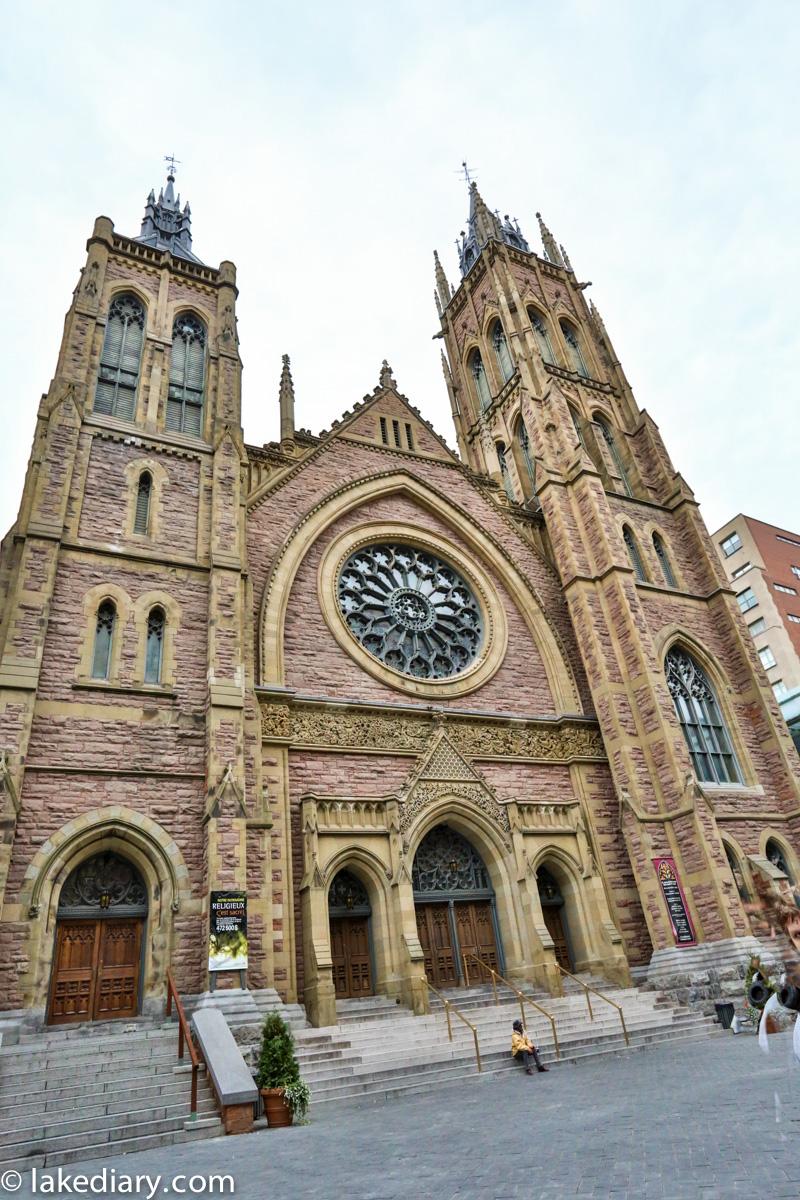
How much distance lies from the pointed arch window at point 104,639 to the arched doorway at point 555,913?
11.4 m

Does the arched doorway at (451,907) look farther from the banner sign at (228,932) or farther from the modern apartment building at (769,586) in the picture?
the modern apartment building at (769,586)

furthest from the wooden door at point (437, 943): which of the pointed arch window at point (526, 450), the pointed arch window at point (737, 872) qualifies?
the pointed arch window at point (526, 450)

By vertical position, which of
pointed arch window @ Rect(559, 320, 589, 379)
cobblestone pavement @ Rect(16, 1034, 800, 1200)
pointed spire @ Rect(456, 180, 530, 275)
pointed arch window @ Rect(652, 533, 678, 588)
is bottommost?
cobblestone pavement @ Rect(16, 1034, 800, 1200)

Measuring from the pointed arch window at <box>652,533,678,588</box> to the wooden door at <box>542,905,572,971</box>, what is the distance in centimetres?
1165

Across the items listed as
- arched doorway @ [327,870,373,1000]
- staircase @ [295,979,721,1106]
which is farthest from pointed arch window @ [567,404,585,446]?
staircase @ [295,979,721,1106]

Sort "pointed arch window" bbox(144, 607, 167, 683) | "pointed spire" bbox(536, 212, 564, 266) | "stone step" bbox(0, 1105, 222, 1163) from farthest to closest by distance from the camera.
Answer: "pointed spire" bbox(536, 212, 564, 266) < "pointed arch window" bbox(144, 607, 167, 683) < "stone step" bbox(0, 1105, 222, 1163)

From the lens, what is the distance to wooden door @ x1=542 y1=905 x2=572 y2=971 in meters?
17.6

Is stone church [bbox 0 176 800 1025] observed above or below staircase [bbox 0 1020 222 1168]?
above

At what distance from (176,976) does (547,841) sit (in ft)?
30.6

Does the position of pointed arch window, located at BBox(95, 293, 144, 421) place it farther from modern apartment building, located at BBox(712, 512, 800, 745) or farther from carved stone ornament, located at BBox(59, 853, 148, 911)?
modern apartment building, located at BBox(712, 512, 800, 745)

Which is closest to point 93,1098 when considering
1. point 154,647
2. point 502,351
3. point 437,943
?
point 154,647

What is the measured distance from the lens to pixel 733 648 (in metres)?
23.7

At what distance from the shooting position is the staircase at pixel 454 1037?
1090cm

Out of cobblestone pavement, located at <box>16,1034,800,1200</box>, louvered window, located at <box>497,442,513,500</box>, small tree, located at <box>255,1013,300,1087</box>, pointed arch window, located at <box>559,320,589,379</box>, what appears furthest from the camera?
pointed arch window, located at <box>559,320,589,379</box>
